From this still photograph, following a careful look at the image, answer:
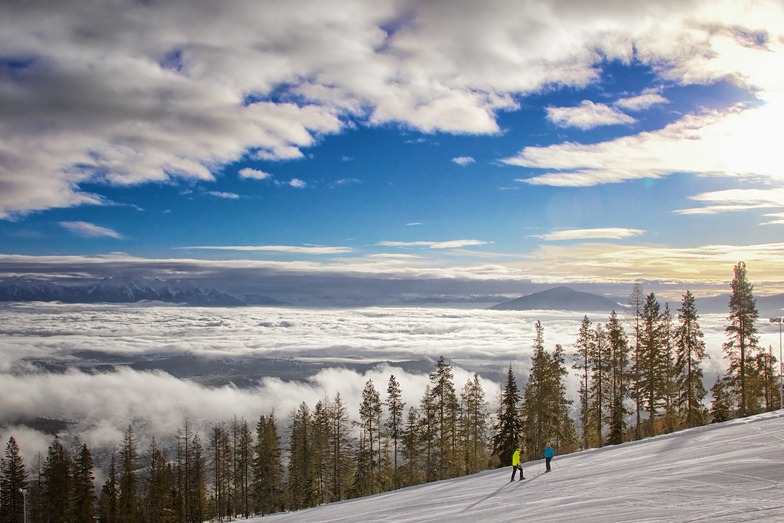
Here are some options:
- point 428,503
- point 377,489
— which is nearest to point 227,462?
point 377,489

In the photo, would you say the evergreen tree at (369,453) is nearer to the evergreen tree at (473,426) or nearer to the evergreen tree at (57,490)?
the evergreen tree at (473,426)

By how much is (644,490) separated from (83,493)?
2600 inches

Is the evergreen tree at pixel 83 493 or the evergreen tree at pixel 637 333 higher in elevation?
the evergreen tree at pixel 637 333

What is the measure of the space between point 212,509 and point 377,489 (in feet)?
122

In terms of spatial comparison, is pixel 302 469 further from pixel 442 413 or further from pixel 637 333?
pixel 637 333

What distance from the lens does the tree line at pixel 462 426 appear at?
46.6 meters

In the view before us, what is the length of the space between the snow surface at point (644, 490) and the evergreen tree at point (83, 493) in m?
47.5

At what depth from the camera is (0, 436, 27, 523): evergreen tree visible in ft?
215

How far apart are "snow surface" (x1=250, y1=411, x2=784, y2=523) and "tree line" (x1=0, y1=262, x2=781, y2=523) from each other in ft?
57.3

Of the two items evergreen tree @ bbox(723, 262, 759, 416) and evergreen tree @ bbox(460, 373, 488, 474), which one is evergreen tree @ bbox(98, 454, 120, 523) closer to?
evergreen tree @ bbox(460, 373, 488, 474)

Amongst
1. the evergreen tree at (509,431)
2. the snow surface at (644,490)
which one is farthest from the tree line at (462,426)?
the snow surface at (644,490)

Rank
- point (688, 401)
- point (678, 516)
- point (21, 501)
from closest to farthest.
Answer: point (678, 516)
point (688, 401)
point (21, 501)

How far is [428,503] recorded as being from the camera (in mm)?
24094

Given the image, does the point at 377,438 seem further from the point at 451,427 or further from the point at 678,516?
the point at 678,516
